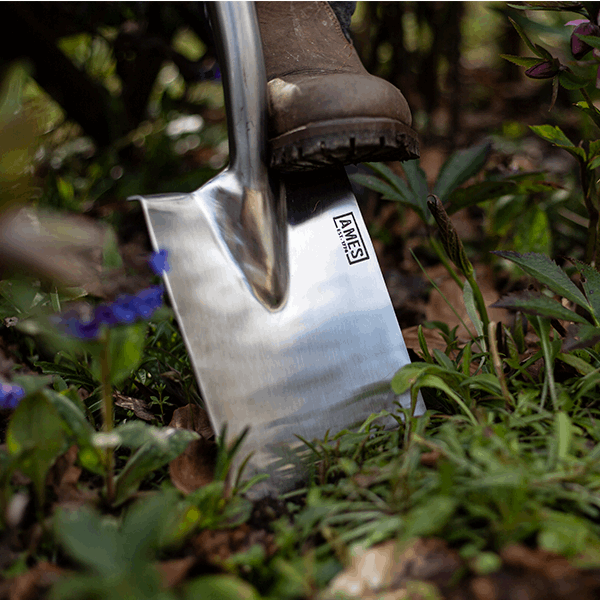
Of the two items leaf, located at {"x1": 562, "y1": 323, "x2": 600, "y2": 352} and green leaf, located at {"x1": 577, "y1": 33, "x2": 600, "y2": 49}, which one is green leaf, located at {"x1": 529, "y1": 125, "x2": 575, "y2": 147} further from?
leaf, located at {"x1": 562, "y1": 323, "x2": 600, "y2": 352}

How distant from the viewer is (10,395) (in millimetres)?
727

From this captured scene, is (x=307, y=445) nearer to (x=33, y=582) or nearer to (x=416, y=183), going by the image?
(x=33, y=582)

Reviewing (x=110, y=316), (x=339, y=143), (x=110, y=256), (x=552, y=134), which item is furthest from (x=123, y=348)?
(x=552, y=134)

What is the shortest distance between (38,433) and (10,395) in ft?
0.43

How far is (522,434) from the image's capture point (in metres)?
0.78

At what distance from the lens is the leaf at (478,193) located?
1288 millimetres

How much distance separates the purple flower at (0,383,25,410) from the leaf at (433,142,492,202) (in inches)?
41.2

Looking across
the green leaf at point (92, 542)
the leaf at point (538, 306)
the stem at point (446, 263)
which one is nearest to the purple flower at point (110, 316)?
the green leaf at point (92, 542)

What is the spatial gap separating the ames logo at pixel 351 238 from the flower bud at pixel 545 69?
428 millimetres

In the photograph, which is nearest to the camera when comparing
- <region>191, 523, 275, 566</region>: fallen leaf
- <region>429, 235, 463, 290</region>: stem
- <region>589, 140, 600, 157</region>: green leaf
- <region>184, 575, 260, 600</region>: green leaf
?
<region>184, 575, 260, 600</region>: green leaf

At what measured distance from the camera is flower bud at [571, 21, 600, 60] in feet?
3.06

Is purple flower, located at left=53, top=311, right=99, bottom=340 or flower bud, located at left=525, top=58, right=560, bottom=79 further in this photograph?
flower bud, located at left=525, top=58, right=560, bottom=79

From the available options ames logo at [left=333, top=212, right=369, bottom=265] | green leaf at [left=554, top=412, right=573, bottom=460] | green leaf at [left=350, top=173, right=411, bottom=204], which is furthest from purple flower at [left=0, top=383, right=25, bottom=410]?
green leaf at [left=350, top=173, right=411, bottom=204]

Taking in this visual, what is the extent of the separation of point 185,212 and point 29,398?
43 centimetres
